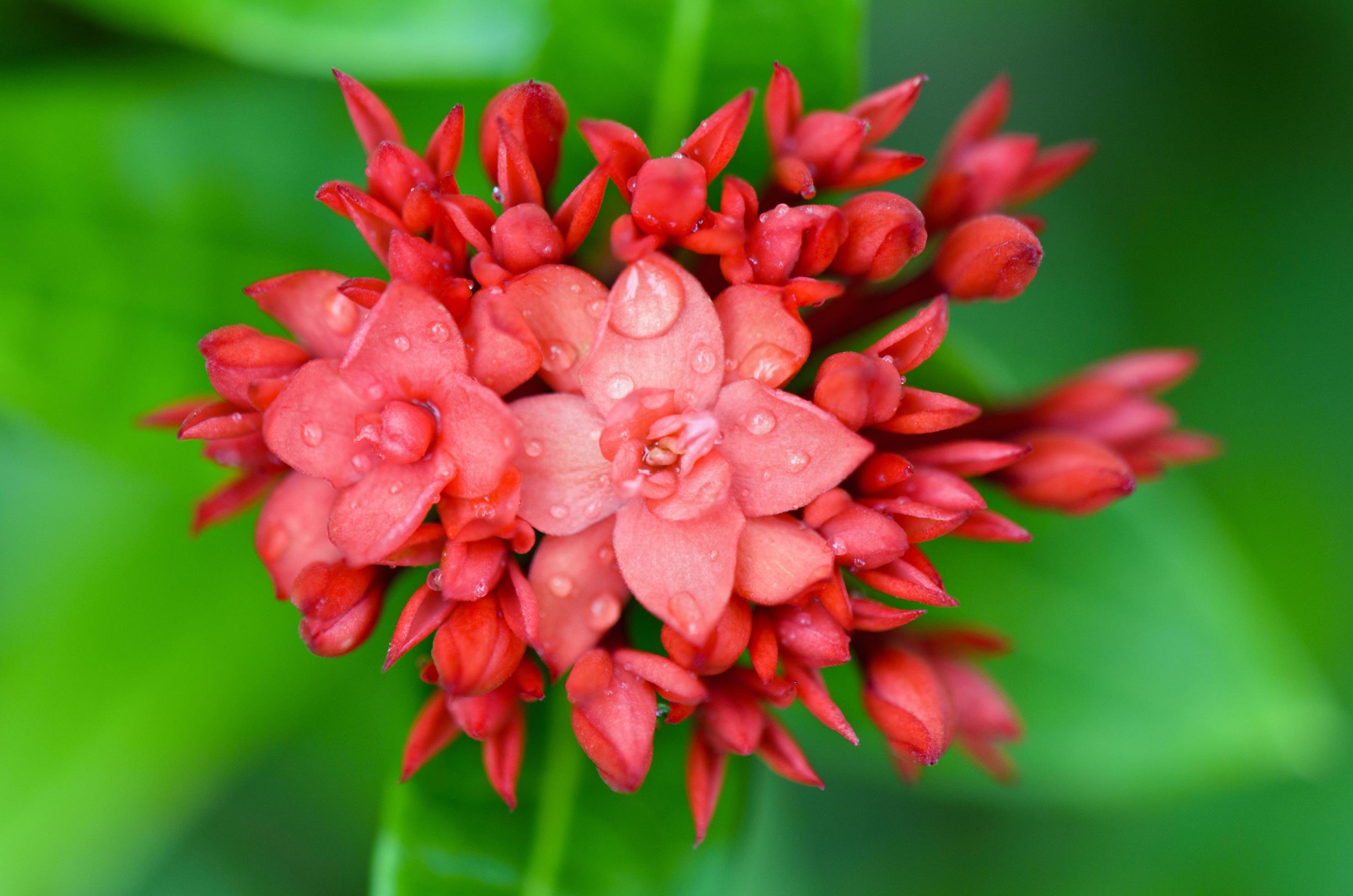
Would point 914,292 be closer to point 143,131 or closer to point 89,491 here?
point 143,131

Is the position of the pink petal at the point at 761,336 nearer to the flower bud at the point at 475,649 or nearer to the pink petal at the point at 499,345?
the pink petal at the point at 499,345

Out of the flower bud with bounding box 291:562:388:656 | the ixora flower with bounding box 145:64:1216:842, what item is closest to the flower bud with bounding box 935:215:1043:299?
the ixora flower with bounding box 145:64:1216:842

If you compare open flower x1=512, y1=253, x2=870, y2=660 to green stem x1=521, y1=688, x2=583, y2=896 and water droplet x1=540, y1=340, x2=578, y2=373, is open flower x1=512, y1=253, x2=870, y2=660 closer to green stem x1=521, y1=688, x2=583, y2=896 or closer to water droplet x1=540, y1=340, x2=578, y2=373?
water droplet x1=540, y1=340, x2=578, y2=373

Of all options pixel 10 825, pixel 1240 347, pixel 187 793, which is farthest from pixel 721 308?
pixel 1240 347

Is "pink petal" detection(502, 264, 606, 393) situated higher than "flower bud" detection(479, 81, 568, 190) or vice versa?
"flower bud" detection(479, 81, 568, 190)

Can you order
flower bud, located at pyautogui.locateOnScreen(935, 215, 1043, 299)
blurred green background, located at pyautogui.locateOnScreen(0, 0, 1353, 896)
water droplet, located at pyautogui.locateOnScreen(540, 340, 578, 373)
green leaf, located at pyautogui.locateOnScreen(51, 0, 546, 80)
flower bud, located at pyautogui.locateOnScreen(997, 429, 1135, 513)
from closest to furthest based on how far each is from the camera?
water droplet, located at pyautogui.locateOnScreen(540, 340, 578, 373)
flower bud, located at pyautogui.locateOnScreen(935, 215, 1043, 299)
flower bud, located at pyautogui.locateOnScreen(997, 429, 1135, 513)
blurred green background, located at pyautogui.locateOnScreen(0, 0, 1353, 896)
green leaf, located at pyautogui.locateOnScreen(51, 0, 546, 80)

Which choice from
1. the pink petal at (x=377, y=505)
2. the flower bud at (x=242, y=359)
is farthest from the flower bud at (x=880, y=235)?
the flower bud at (x=242, y=359)
